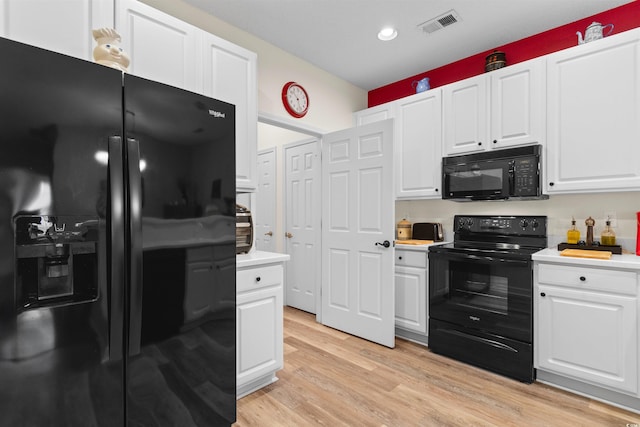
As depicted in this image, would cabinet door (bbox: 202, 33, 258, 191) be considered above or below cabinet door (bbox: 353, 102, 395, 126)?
below

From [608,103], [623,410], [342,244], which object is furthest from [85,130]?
[623,410]

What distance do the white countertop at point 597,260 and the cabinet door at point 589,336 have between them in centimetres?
19

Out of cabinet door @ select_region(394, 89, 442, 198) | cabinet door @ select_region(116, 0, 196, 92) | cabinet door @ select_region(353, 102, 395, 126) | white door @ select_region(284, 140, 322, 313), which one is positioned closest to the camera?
cabinet door @ select_region(116, 0, 196, 92)

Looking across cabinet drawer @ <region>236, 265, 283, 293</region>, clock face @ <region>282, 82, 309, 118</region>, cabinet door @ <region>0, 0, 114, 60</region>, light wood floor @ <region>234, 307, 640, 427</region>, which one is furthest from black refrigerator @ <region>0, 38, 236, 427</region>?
clock face @ <region>282, 82, 309, 118</region>

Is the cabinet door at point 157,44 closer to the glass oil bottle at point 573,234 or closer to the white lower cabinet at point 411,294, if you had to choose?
the white lower cabinet at point 411,294

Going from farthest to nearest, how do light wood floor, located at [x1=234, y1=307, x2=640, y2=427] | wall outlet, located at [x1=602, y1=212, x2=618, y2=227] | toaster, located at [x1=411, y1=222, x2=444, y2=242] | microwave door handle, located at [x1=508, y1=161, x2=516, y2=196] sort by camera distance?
toaster, located at [x1=411, y1=222, x2=444, y2=242], microwave door handle, located at [x1=508, y1=161, x2=516, y2=196], wall outlet, located at [x1=602, y1=212, x2=618, y2=227], light wood floor, located at [x1=234, y1=307, x2=640, y2=427]

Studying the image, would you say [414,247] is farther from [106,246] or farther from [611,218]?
[106,246]

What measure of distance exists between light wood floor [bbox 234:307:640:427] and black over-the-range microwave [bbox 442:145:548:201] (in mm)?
1399

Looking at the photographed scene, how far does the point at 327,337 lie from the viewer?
3115 mm

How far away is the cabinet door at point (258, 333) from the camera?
1960 mm

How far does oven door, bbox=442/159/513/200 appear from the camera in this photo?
2.62m

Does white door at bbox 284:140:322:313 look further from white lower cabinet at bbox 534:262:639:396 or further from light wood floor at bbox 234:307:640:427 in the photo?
white lower cabinet at bbox 534:262:639:396

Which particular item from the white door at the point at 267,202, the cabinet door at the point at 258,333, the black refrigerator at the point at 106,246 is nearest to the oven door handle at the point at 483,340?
the cabinet door at the point at 258,333

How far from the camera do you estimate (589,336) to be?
2055 mm
